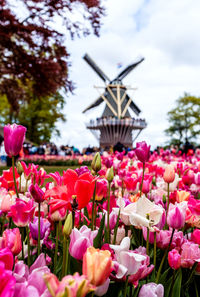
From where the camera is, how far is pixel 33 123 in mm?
32469

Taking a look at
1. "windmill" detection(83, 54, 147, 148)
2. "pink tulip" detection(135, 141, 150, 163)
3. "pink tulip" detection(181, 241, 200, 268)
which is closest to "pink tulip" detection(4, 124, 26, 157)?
"pink tulip" detection(135, 141, 150, 163)

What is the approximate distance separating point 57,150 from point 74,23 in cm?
1504

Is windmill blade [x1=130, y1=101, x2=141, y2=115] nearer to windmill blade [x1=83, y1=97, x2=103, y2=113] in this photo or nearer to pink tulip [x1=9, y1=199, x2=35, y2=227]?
windmill blade [x1=83, y1=97, x2=103, y2=113]

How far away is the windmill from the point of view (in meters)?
38.2

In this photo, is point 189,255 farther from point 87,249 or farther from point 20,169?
point 20,169

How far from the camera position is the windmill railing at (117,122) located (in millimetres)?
37562

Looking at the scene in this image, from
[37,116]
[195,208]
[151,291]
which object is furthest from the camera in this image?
[37,116]

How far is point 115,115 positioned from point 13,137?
3837 cm

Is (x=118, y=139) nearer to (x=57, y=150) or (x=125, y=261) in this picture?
(x=57, y=150)

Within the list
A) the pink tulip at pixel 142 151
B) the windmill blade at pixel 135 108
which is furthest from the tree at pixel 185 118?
the pink tulip at pixel 142 151

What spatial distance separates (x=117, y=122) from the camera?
1476 inches

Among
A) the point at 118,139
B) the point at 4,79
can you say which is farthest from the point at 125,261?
the point at 118,139

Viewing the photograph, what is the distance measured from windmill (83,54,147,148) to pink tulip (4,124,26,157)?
36408 millimetres

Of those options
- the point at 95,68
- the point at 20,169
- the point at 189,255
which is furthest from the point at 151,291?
the point at 95,68
